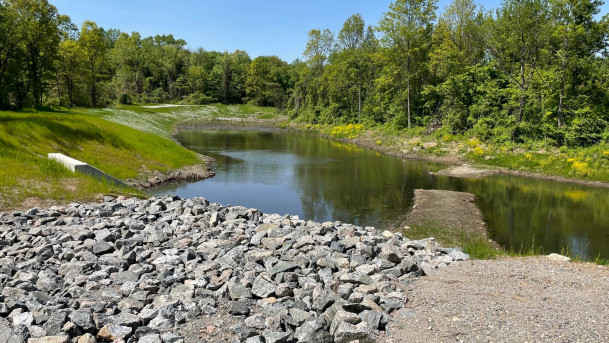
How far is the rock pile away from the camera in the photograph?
7.85 m

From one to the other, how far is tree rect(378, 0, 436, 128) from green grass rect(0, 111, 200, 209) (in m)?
39.5

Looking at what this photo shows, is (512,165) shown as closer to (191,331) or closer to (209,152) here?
(209,152)

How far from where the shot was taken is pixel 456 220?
21797 mm

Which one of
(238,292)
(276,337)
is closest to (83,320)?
(238,292)

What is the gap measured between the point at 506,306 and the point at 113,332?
812cm

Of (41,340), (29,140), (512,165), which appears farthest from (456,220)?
(29,140)

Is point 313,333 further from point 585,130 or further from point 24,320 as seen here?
point 585,130

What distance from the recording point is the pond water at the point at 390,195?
2100cm

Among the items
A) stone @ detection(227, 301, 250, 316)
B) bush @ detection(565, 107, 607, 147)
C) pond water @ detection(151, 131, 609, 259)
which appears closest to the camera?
stone @ detection(227, 301, 250, 316)

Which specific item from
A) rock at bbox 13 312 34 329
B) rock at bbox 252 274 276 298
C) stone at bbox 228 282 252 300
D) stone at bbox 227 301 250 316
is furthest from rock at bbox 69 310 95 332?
rock at bbox 252 274 276 298

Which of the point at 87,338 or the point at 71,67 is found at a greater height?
the point at 71,67

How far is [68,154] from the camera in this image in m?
25.8

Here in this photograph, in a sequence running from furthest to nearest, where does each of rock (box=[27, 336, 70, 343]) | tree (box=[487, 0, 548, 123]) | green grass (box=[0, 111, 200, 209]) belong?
tree (box=[487, 0, 548, 123])
green grass (box=[0, 111, 200, 209])
rock (box=[27, 336, 70, 343])

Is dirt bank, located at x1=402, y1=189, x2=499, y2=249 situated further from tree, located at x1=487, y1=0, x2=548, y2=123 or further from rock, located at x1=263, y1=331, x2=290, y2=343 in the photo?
tree, located at x1=487, y1=0, x2=548, y2=123
